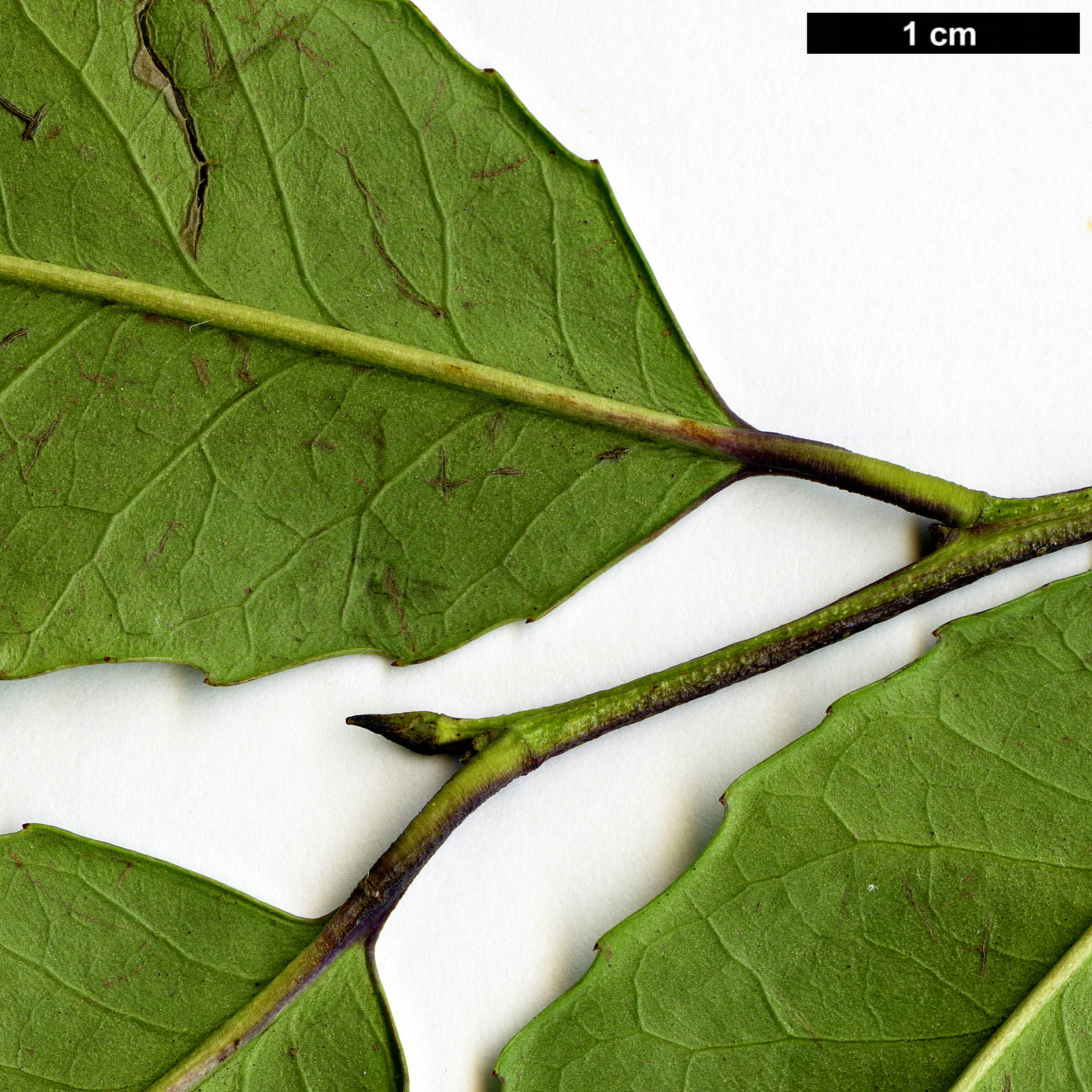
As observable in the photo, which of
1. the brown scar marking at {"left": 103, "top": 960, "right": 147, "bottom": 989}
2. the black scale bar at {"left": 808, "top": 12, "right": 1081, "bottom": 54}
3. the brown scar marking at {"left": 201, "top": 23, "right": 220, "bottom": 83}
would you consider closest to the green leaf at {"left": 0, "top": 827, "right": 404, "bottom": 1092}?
the brown scar marking at {"left": 103, "top": 960, "right": 147, "bottom": 989}

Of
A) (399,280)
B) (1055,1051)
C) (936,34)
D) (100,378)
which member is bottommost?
(1055,1051)

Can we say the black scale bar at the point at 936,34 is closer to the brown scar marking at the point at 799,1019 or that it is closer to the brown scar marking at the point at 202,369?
the brown scar marking at the point at 202,369

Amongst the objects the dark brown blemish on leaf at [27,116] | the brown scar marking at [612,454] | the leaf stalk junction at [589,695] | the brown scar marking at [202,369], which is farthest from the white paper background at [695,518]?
the dark brown blemish on leaf at [27,116]

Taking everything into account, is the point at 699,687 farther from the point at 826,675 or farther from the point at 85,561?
the point at 85,561

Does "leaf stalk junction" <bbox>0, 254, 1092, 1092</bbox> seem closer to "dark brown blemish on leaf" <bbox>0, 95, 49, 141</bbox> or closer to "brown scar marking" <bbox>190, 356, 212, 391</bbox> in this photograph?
"brown scar marking" <bbox>190, 356, 212, 391</bbox>

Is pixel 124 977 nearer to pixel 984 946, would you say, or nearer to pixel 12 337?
pixel 12 337

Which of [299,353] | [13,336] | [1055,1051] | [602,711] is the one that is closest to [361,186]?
[299,353]
